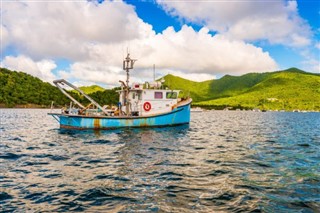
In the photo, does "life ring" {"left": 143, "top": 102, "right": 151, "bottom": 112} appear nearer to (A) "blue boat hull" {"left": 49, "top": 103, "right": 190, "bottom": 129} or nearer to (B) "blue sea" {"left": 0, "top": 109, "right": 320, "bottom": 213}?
(A) "blue boat hull" {"left": 49, "top": 103, "right": 190, "bottom": 129}

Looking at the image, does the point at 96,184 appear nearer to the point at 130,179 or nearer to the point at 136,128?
the point at 130,179

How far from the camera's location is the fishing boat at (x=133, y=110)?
113 ft

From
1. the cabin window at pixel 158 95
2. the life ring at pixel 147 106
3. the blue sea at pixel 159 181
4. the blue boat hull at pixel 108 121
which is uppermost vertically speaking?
the cabin window at pixel 158 95

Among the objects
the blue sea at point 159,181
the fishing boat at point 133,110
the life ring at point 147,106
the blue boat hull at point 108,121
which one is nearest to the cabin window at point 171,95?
the fishing boat at point 133,110

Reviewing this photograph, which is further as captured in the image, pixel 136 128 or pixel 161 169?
pixel 136 128

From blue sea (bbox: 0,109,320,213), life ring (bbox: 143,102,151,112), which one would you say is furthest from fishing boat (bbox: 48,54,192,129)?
blue sea (bbox: 0,109,320,213)

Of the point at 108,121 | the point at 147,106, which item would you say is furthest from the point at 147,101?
the point at 108,121

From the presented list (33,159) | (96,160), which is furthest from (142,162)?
(33,159)

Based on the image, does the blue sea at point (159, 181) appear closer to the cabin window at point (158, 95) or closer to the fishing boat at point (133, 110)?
the fishing boat at point (133, 110)

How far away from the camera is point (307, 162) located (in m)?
16.6

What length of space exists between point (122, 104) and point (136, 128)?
5312 millimetres

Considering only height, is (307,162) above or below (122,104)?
below

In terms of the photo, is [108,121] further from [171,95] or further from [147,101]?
[171,95]

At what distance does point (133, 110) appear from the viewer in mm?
38438
